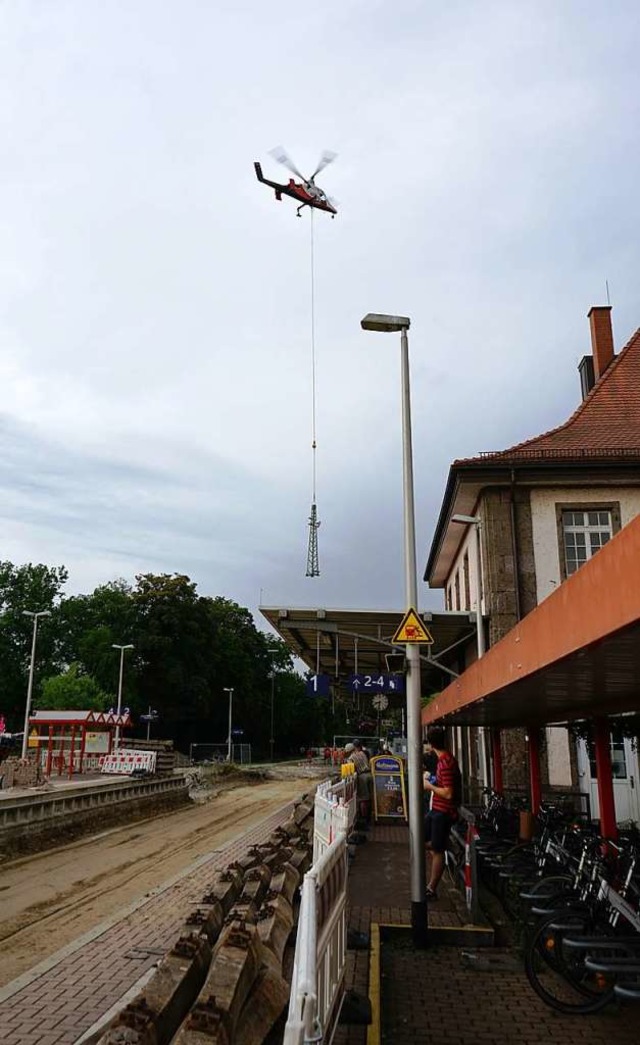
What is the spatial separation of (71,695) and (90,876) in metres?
45.0

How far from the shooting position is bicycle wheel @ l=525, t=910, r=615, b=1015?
235 inches

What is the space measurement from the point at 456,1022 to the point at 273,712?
92.0m

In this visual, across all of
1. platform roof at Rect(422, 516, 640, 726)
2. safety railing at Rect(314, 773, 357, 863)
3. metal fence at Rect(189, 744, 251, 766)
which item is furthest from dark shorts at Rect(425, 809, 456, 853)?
metal fence at Rect(189, 744, 251, 766)

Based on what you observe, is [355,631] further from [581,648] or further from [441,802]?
[581,648]

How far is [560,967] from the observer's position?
6184 mm

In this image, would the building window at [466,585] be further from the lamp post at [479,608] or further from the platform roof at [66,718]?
the platform roof at [66,718]

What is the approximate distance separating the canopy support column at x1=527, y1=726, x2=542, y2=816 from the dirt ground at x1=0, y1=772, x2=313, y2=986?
6.01 m

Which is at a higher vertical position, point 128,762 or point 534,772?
point 534,772

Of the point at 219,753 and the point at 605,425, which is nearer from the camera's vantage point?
the point at 605,425

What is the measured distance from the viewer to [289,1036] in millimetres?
2633

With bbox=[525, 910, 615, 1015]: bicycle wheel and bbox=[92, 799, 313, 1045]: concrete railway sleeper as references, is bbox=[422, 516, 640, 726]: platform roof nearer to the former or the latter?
bbox=[525, 910, 615, 1015]: bicycle wheel

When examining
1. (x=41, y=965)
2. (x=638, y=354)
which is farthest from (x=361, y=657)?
(x=41, y=965)

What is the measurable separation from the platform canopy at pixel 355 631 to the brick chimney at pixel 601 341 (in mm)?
11697

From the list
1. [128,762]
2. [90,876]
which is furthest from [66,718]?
Result: [90,876]
